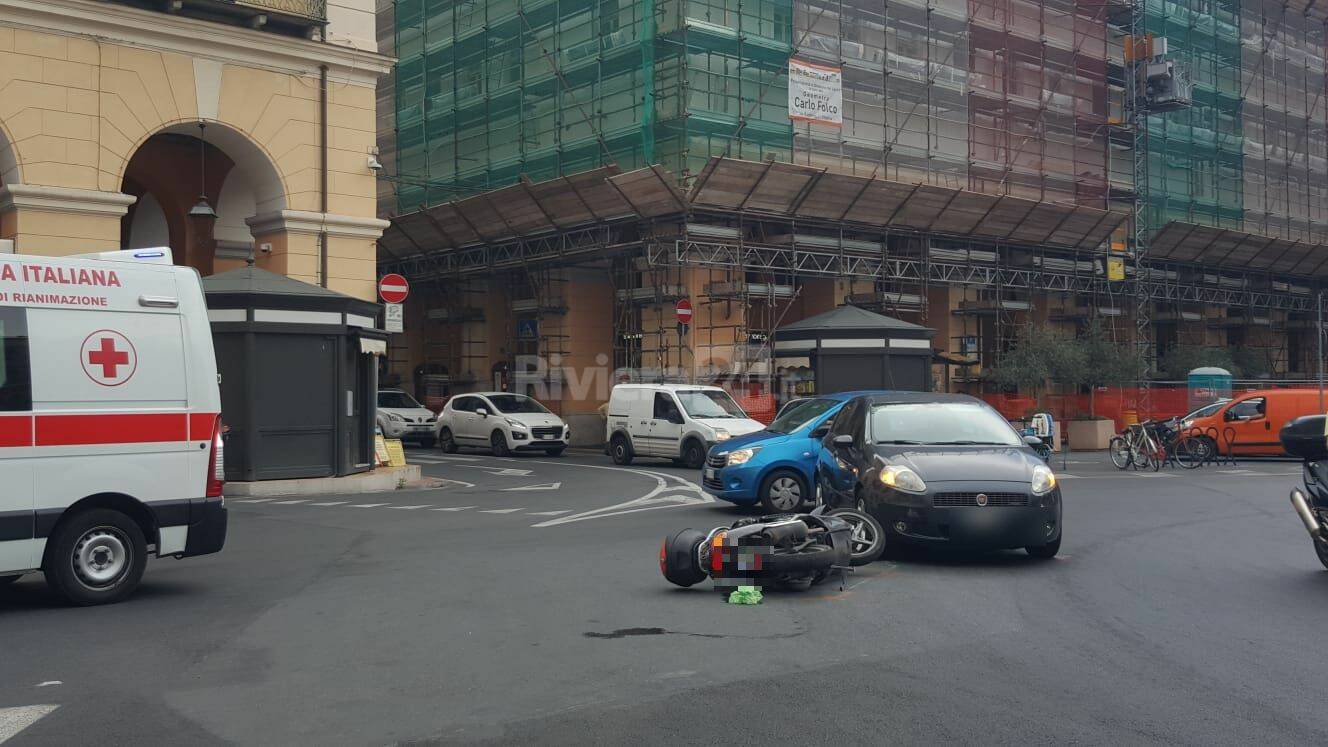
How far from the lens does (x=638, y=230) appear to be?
32875mm

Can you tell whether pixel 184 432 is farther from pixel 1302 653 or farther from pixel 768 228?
pixel 768 228

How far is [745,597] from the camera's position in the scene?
8547mm

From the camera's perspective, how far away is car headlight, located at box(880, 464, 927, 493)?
1024 centimetres

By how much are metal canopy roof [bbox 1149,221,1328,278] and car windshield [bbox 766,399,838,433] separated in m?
30.7

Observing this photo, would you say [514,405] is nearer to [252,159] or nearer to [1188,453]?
[252,159]

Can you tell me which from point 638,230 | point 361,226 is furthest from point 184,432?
point 638,230

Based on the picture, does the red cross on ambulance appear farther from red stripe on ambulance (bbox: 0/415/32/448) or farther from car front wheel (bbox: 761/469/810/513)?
car front wheel (bbox: 761/469/810/513)

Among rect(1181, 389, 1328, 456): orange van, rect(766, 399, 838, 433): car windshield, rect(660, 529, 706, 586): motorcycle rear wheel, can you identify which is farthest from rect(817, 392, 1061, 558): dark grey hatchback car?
rect(1181, 389, 1328, 456): orange van

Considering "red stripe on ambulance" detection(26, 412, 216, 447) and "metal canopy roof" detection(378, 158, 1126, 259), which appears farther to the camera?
"metal canopy roof" detection(378, 158, 1126, 259)

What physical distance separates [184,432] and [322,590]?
62.2 inches

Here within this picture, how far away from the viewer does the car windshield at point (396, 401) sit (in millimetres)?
34500

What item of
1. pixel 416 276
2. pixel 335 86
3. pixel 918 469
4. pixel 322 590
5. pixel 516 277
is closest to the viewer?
pixel 322 590

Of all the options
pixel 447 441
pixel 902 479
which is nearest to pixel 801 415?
pixel 902 479

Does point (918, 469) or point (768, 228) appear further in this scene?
point (768, 228)
